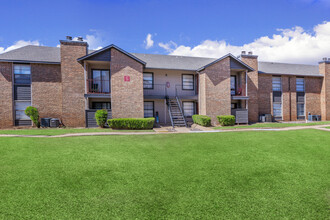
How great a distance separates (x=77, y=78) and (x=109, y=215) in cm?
1575

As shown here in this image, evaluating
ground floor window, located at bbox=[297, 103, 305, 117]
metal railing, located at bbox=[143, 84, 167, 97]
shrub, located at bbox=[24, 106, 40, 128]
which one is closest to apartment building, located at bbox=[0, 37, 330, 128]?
metal railing, located at bbox=[143, 84, 167, 97]

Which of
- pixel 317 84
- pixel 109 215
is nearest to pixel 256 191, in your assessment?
pixel 109 215

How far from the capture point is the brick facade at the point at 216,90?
1747 centimetres

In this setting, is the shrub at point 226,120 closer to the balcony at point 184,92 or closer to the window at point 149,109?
the balcony at point 184,92

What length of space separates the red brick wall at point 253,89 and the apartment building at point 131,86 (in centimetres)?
12

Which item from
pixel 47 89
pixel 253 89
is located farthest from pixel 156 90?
pixel 253 89

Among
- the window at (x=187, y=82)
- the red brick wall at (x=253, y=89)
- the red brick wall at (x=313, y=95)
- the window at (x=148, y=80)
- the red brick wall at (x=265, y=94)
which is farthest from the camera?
the red brick wall at (x=313, y=95)

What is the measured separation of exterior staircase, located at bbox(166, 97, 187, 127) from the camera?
16.7 meters

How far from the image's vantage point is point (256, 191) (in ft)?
13.6

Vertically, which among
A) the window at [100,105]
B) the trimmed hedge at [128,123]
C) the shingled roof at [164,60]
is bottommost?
the trimmed hedge at [128,123]

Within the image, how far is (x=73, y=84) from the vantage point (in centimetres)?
1625

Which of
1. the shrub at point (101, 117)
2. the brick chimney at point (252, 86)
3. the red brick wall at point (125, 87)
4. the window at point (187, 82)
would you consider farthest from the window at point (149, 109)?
the brick chimney at point (252, 86)

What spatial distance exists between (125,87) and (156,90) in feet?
14.9

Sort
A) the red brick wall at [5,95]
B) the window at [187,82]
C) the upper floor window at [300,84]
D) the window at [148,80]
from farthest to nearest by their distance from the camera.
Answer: the upper floor window at [300,84]
the window at [187,82]
the window at [148,80]
the red brick wall at [5,95]
